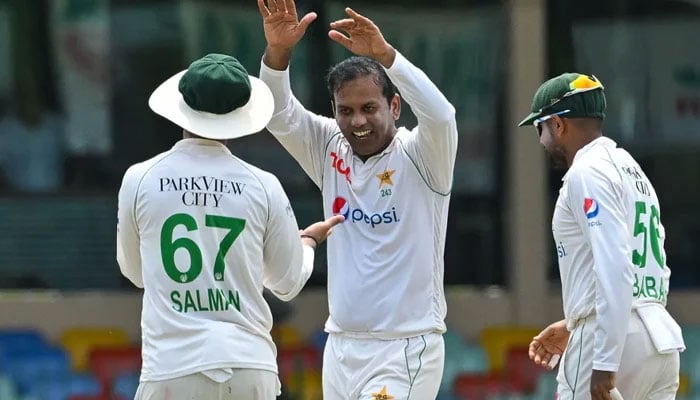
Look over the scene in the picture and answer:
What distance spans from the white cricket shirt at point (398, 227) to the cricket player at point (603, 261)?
39 cm

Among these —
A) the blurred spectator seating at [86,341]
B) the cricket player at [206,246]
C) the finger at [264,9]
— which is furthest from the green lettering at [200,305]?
the blurred spectator seating at [86,341]

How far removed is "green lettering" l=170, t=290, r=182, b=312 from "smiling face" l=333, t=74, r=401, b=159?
1163mm

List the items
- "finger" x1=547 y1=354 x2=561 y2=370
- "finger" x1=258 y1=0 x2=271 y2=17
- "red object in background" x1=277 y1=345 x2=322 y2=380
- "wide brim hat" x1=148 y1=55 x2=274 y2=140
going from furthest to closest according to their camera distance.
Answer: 1. "red object in background" x1=277 y1=345 x2=322 y2=380
2. "finger" x1=547 y1=354 x2=561 y2=370
3. "finger" x1=258 y1=0 x2=271 y2=17
4. "wide brim hat" x1=148 y1=55 x2=274 y2=140

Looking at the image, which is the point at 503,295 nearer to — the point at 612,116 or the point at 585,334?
the point at 612,116

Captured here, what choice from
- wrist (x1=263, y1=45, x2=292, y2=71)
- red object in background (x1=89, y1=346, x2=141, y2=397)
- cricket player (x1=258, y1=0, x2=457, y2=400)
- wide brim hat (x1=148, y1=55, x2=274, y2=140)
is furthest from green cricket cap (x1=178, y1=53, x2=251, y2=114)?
→ red object in background (x1=89, y1=346, x2=141, y2=397)

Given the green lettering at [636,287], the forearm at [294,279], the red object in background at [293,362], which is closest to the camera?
the forearm at [294,279]

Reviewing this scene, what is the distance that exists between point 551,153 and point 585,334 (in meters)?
0.68

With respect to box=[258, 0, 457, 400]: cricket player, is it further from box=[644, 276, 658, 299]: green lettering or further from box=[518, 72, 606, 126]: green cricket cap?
box=[644, 276, 658, 299]: green lettering

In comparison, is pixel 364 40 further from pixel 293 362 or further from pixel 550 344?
pixel 293 362

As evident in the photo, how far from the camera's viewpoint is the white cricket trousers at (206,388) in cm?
453

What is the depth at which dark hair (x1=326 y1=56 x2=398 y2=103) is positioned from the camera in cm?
546

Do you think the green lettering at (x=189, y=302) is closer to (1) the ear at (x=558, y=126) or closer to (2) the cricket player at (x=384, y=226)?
(2) the cricket player at (x=384, y=226)

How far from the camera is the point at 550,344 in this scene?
5543mm

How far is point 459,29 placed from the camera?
32.6 ft
